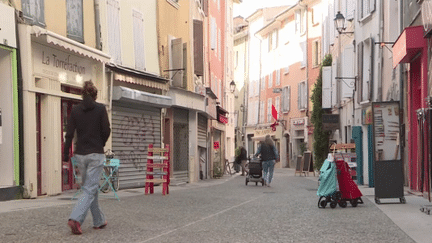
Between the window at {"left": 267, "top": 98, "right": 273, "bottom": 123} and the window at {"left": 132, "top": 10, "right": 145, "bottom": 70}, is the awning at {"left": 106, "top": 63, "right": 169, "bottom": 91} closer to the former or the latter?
the window at {"left": 132, "top": 10, "right": 145, "bottom": 70}

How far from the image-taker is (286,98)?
5119cm

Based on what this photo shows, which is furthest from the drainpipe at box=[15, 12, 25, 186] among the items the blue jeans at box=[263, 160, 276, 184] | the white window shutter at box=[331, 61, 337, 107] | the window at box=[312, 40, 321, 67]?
the window at box=[312, 40, 321, 67]

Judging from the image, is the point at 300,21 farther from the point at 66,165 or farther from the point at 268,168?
the point at 66,165

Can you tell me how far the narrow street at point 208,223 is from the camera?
8.02m

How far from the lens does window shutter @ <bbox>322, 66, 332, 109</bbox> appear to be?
1299 inches

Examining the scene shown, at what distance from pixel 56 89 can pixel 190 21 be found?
1233 cm

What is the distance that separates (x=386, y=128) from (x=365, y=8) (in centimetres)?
1115

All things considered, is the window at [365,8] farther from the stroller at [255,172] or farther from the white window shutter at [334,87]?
the white window shutter at [334,87]

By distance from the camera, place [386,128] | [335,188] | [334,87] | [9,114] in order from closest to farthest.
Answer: [335,188] → [9,114] → [386,128] → [334,87]

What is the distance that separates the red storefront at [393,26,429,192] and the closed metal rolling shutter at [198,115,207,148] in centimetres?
1254

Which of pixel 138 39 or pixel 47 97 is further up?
pixel 138 39

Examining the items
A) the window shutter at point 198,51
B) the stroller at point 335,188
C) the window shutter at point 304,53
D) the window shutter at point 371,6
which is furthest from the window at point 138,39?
the window shutter at point 304,53

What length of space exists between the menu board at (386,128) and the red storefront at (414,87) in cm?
125

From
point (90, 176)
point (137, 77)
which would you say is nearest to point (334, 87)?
point (137, 77)
